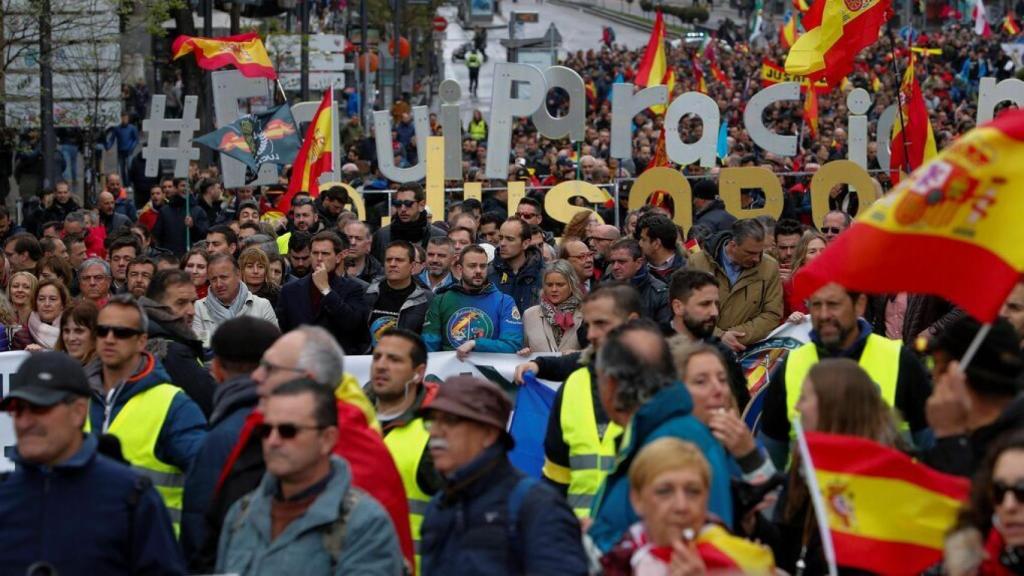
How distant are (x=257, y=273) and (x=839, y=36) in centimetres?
808

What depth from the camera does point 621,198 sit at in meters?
20.5

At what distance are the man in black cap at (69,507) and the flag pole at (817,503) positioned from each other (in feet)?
6.06

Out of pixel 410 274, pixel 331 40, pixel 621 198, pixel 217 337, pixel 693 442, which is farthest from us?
pixel 331 40

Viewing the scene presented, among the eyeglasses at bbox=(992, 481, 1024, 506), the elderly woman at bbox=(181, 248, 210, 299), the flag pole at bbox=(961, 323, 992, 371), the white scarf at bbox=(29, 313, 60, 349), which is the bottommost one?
the white scarf at bbox=(29, 313, 60, 349)

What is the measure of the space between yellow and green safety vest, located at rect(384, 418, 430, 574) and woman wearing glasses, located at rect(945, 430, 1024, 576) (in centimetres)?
226

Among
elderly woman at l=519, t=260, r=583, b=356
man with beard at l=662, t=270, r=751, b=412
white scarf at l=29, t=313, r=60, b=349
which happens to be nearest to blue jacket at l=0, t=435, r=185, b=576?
man with beard at l=662, t=270, r=751, b=412

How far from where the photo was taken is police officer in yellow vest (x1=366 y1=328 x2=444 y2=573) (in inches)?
275

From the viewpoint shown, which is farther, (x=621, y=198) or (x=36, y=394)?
(x=621, y=198)

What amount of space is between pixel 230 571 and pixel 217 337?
1378 millimetres

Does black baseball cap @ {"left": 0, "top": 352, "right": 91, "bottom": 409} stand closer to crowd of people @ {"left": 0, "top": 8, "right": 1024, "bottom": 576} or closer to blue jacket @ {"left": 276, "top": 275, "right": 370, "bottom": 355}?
crowd of people @ {"left": 0, "top": 8, "right": 1024, "bottom": 576}

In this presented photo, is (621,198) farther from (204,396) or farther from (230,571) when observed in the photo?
(230,571)

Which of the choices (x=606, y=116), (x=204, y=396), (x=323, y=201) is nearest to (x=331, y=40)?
(x=606, y=116)

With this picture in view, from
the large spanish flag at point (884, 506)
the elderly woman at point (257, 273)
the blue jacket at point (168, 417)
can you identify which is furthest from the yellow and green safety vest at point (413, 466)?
the elderly woman at point (257, 273)

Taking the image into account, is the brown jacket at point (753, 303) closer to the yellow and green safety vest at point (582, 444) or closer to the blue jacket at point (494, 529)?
the yellow and green safety vest at point (582, 444)
